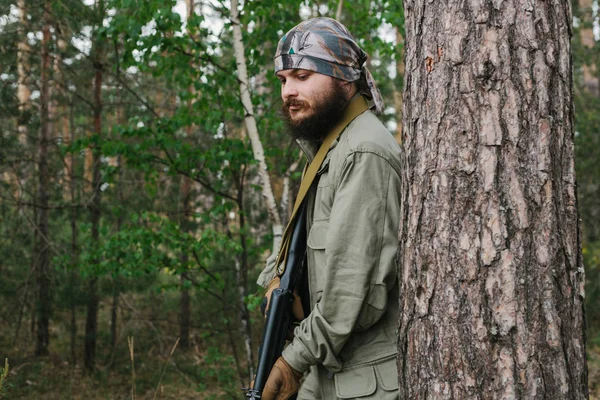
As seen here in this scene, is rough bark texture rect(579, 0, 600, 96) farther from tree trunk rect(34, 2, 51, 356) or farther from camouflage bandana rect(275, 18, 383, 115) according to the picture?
camouflage bandana rect(275, 18, 383, 115)

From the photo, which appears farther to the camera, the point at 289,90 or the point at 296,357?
the point at 289,90

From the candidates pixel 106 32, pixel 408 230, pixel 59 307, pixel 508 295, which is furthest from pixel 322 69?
pixel 59 307

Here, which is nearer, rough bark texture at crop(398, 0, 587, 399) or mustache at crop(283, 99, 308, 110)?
rough bark texture at crop(398, 0, 587, 399)

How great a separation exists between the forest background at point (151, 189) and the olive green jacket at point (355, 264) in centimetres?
321

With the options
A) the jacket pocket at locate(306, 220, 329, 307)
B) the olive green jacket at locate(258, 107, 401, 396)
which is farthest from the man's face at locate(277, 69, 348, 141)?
the jacket pocket at locate(306, 220, 329, 307)

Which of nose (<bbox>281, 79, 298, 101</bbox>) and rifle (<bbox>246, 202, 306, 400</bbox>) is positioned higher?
nose (<bbox>281, 79, 298, 101</bbox>)

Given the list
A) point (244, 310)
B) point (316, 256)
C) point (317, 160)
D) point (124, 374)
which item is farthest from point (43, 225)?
point (316, 256)

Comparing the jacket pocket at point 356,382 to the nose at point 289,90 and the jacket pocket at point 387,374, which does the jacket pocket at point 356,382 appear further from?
the nose at point 289,90

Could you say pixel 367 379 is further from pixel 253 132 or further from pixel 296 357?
pixel 253 132

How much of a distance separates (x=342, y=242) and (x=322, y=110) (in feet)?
2.23

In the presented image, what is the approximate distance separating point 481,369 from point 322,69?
148 cm

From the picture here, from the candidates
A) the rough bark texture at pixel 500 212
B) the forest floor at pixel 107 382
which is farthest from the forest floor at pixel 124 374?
the rough bark texture at pixel 500 212

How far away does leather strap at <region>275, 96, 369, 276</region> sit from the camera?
2676 millimetres

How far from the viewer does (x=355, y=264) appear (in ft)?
7.63
